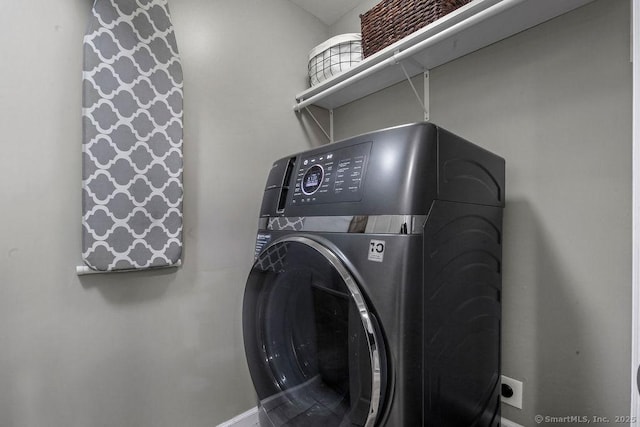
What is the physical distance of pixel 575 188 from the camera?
3.37ft

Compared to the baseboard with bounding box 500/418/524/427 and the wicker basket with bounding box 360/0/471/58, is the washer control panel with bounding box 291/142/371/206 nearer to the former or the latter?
the wicker basket with bounding box 360/0/471/58

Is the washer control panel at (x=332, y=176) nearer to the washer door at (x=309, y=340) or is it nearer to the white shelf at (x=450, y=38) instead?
the washer door at (x=309, y=340)

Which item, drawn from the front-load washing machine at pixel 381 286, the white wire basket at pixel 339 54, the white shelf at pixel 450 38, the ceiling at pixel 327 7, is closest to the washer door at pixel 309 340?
the front-load washing machine at pixel 381 286

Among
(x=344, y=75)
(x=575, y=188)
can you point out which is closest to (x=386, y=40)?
(x=344, y=75)

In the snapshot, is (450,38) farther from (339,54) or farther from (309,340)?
(309,340)

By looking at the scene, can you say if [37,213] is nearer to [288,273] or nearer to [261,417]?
[288,273]

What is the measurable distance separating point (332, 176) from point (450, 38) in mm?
780

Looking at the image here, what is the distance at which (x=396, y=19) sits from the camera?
1.25 meters

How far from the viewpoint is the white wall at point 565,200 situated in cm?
95

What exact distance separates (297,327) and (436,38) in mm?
1147

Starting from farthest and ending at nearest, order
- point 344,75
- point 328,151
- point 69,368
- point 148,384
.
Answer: point 344,75
point 148,384
point 69,368
point 328,151

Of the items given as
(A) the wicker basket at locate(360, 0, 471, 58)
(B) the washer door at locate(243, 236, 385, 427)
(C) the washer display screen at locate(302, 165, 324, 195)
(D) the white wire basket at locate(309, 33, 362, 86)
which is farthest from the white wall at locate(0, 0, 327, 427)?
(C) the washer display screen at locate(302, 165, 324, 195)

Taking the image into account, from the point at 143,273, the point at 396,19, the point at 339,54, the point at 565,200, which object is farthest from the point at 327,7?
the point at 143,273

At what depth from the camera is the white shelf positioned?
997mm
